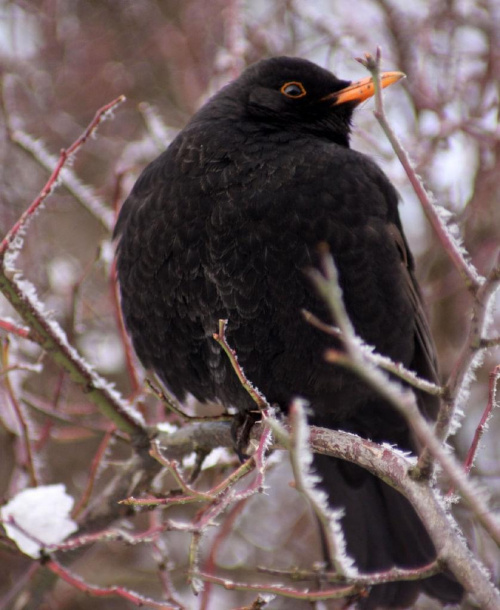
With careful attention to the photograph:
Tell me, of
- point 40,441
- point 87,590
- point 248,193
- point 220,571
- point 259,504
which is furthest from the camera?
point 259,504

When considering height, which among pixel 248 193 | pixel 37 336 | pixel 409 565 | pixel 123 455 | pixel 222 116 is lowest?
pixel 409 565

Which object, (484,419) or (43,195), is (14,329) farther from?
(484,419)

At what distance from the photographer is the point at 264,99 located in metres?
4.07

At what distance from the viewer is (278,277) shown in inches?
127

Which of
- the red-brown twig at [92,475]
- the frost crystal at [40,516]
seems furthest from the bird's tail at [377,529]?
the frost crystal at [40,516]

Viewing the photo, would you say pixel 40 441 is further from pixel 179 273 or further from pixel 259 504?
pixel 259 504

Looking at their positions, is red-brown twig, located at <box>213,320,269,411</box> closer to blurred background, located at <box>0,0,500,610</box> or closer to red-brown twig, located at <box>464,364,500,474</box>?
red-brown twig, located at <box>464,364,500,474</box>

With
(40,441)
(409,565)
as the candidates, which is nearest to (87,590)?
(40,441)

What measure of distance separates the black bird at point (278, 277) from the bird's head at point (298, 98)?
0.02 meters

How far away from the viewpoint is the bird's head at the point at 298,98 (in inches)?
156

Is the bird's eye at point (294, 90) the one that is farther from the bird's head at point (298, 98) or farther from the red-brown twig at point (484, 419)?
the red-brown twig at point (484, 419)

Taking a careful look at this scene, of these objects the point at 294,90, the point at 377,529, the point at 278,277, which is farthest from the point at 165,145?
the point at 377,529

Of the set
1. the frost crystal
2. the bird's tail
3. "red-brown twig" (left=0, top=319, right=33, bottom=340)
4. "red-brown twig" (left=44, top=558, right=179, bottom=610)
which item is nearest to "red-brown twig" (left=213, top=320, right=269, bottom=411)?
"red-brown twig" (left=44, top=558, right=179, bottom=610)

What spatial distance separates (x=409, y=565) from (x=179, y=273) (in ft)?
6.06
